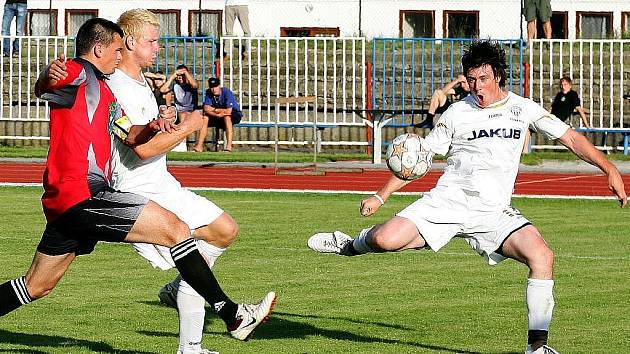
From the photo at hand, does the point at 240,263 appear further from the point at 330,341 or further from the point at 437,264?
the point at 330,341

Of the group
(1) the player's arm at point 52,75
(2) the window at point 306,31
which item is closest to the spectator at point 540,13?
(2) the window at point 306,31

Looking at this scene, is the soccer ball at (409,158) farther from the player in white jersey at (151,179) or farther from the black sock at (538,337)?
the black sock at (538,337)

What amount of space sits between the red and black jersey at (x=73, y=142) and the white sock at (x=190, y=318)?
90 centimetres

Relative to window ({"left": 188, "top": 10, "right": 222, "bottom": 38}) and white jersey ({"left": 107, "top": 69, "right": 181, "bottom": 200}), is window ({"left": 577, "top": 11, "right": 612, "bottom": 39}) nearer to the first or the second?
window ({"left": 188, "top": 10, "right": 222, "bottom": 38})

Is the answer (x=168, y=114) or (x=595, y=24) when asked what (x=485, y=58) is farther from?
(x=595, y=24)

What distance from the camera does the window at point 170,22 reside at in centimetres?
3875

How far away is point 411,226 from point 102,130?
7.18 feet

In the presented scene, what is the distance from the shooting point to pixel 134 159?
8.78 metres

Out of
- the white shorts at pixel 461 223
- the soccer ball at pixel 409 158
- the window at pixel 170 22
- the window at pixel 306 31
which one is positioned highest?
the window at pixel 170 22

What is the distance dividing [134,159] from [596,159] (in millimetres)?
2899

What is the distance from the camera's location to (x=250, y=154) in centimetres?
2903

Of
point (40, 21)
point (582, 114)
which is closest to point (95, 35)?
point (582, 114)

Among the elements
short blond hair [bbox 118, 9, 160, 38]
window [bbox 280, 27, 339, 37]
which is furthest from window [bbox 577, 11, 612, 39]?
short blond hair [bbox 118, 9, 160, 38]

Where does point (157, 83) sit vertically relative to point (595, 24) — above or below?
below
